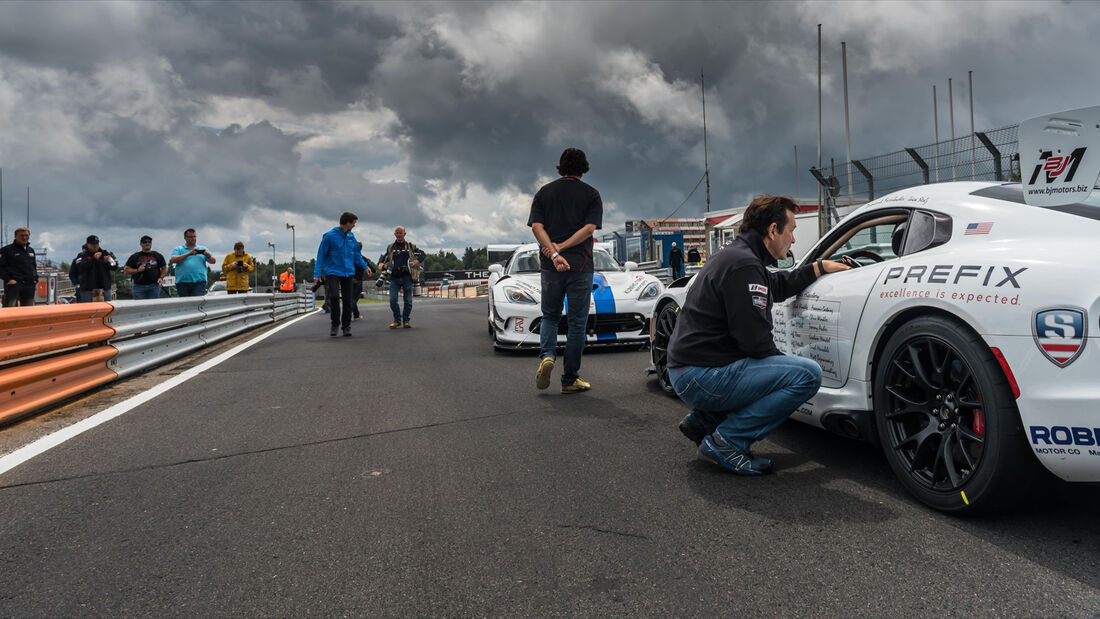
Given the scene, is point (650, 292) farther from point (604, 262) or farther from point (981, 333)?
point (981, 333)

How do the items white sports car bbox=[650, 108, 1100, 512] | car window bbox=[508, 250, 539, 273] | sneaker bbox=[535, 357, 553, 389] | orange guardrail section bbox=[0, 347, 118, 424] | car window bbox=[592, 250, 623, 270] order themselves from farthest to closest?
car window bbox=[508, 250, 539, 273] < car window bbox=[592, 250, 623, 270] < sneaker bbox=[535, 357, 553, 389] < orange guardrail section bbox=[0, 347, 118, 424] < white sports car bbox=[650, 108, 1100, 512]

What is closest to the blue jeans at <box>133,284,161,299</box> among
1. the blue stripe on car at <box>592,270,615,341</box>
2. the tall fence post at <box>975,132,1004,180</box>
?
the blue stripe on car at <box>592,270,615,341</box>

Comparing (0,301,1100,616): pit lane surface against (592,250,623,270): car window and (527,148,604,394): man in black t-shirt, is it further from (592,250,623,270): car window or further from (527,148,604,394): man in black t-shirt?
(592,250,623,270): car window

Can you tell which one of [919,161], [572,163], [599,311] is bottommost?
[599,311]

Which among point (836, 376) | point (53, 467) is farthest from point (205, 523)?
point (836, 376)

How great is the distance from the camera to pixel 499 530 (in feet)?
8.66

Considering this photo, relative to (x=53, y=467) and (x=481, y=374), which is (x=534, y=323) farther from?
(x=53, y=467)

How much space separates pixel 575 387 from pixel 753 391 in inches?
94.2

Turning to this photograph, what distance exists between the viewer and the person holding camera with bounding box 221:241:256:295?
556 inches

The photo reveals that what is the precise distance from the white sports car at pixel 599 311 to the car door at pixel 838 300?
13.2 ft

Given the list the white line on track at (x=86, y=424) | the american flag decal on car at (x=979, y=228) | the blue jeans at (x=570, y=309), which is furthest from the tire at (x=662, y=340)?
the white line on track at (x=86, y=424)

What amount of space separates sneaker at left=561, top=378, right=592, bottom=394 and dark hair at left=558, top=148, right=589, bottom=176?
1613 millimetres

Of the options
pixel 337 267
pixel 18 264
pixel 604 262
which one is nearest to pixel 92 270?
pixel 18 264

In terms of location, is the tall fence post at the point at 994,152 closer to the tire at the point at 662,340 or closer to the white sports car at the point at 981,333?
the tire at the point at 662,340
